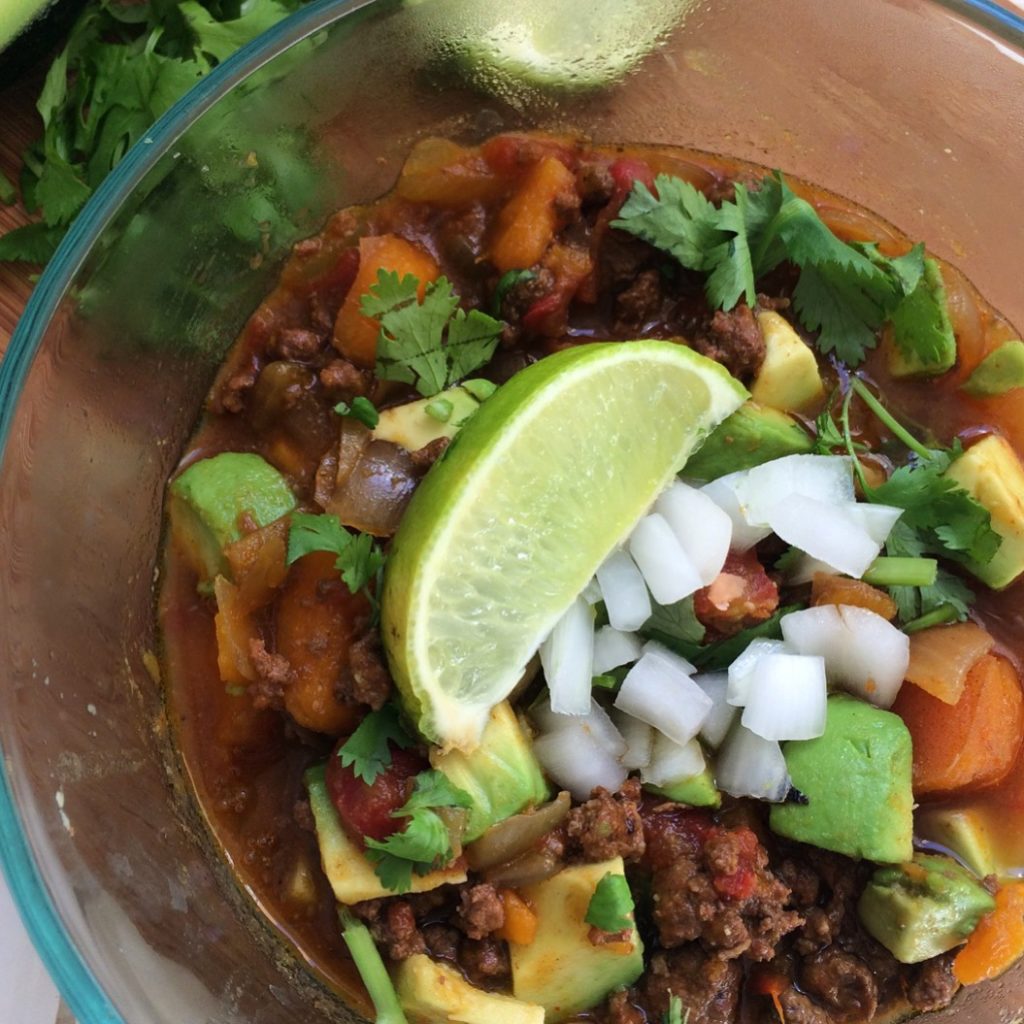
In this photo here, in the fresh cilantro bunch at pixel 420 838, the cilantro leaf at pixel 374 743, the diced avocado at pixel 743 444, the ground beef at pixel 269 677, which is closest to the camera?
the fresh cilantro bunch at pixel 420 838

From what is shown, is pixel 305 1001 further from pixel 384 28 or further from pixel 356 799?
pixel 384 28

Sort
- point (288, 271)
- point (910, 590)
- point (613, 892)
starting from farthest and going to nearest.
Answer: point (288, 271), point (910, 590), point (613, 892)

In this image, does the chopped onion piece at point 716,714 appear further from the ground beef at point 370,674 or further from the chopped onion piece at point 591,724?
the ground beef at point 370,674

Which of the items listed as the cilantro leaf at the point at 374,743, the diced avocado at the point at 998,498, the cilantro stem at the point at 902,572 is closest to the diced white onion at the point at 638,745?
the cilantro leaf at the point at 374,743

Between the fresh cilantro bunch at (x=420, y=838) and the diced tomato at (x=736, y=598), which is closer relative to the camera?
the fresh cilantro bunch at (x=420, y=838)

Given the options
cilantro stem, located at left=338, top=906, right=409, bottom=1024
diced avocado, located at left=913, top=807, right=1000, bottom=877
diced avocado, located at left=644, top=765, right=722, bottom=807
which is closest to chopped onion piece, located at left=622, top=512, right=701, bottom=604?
diced avocado, located at left=644, top=765, right=722, bottom=807

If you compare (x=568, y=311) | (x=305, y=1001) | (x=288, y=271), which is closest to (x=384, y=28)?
(x=288, y=271)

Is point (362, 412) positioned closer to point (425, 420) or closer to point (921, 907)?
point (425, 420)
